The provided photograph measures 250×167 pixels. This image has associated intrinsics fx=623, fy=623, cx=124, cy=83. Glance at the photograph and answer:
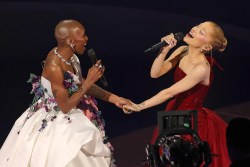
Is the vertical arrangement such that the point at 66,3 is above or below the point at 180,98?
above

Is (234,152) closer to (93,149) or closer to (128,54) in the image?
(93,149)

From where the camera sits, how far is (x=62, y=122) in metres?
3.65

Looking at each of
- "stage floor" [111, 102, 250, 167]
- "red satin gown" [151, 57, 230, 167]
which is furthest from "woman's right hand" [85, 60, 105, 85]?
"stage floor" [111, 102, 250, 167]

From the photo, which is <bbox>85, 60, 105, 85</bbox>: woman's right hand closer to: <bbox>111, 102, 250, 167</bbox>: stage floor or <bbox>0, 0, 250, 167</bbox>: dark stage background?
<bbox>111, 102, 250, 167</bbox>: stage floor

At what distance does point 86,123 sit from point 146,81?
237cm

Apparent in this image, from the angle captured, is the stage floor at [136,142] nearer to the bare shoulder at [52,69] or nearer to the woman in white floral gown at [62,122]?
the woman in white floral gown at [62,122]

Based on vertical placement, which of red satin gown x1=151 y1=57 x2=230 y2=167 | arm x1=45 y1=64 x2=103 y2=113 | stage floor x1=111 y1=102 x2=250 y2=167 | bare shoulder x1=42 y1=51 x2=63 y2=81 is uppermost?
bare shoulder x1=42 y1=51 x2=63 y2=81

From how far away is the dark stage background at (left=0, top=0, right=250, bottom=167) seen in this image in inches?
230

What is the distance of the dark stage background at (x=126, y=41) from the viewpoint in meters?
5.84

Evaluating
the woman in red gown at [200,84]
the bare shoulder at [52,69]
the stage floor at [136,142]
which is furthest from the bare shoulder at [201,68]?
the stage floor at [136,142]

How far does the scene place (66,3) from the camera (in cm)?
635

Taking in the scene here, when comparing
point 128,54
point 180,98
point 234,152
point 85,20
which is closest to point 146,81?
point 128,54

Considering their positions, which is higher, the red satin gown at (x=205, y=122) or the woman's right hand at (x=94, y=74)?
the woman's right hand at (x=94, y=74)

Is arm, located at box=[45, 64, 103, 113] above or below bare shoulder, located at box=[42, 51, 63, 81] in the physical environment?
below
